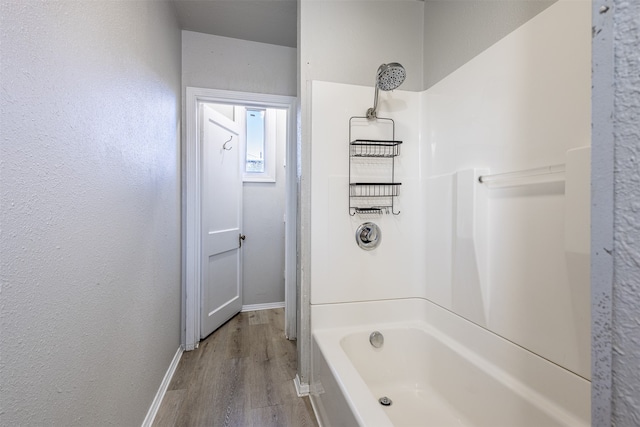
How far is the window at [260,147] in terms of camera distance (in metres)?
3.21

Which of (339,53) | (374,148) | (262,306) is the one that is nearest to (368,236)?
(374,148)

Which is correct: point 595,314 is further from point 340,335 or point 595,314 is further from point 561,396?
point 340,335

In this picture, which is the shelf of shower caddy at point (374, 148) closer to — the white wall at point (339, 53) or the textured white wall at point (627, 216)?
the white wall at point (339, 53)

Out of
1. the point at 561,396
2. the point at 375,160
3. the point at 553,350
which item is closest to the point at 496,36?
the point at 375,160

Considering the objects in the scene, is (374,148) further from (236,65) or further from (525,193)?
(236,65)

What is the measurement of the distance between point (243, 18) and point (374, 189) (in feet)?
5.34

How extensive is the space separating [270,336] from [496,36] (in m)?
2.58

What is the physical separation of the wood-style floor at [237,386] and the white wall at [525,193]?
113 centimetres

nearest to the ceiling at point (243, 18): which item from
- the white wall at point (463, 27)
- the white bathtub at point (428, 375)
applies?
the white wall at point (463, 27)

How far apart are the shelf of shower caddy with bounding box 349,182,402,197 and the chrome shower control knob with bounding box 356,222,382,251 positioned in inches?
7.1

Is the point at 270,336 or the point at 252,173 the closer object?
the point at 270,336

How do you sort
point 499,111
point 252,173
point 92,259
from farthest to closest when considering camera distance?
1. point 252,173
2. point 499,111
3. point 92,259

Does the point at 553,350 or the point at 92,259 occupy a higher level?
the point at 92,259

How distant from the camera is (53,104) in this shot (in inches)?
29.5
